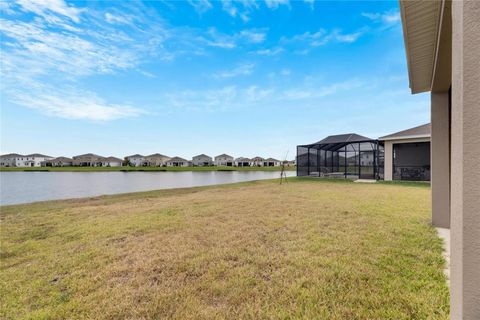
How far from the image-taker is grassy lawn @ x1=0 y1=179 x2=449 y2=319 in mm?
1876

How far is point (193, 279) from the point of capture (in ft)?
7.80

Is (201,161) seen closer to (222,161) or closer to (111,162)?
(222,161)

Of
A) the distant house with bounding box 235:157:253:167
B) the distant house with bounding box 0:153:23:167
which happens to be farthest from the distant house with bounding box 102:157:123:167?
the distant house with bounding box 235:157:253:167

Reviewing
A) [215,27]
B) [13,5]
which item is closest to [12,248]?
[13,5]

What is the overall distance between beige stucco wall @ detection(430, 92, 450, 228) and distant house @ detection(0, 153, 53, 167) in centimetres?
9285

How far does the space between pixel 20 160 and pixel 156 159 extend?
41.8 m

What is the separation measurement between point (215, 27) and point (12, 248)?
11.5m

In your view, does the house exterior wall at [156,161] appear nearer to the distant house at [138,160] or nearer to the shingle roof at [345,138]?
the distant house at [138,160]

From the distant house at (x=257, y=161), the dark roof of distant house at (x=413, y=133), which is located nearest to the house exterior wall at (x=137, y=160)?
the distant house at (x=257, y=161)

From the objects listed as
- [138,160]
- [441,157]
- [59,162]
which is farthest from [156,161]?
[441,157]

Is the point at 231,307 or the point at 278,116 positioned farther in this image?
the point at 278,116

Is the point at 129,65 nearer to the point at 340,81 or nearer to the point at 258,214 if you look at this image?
the point at 258,214

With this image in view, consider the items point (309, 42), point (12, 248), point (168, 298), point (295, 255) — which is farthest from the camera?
point (309, 42)

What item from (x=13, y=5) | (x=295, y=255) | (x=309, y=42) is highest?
(x=309, y=42)
